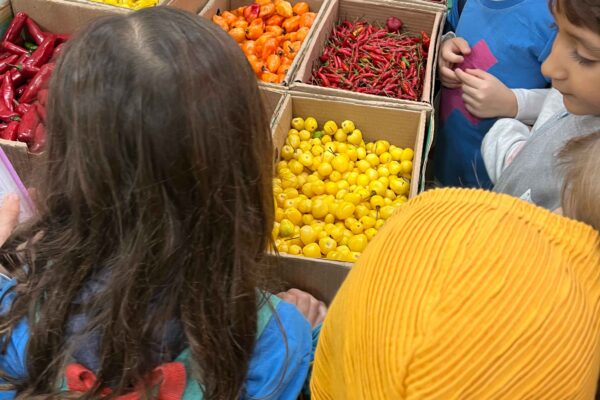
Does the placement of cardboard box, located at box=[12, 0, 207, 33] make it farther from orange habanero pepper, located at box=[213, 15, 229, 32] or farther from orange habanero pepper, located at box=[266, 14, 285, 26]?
orange habanero pepper, located at box=[266, 14, 285, 26]

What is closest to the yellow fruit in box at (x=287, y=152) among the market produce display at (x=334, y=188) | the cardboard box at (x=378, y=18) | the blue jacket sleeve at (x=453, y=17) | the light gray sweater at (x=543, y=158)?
the market produce display at (x=334, y=188)

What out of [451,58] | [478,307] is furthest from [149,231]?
[451,58]

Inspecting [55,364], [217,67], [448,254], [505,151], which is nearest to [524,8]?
[505,151]

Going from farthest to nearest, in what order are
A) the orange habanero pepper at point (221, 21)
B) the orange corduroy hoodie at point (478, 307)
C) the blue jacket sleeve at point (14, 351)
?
the orange habanero pepper at point (221, 21)
the blue jacket sleeve at point (14, 351)
the orange corduroy hoodie at point (478, 307)

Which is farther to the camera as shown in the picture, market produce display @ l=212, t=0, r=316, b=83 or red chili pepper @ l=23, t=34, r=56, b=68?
market produce display @ l=212, t=0, r=316, b=83

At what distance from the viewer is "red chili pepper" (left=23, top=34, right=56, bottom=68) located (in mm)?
2734

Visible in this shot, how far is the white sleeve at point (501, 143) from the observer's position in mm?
1963

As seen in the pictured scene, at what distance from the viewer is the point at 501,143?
6.58 ft

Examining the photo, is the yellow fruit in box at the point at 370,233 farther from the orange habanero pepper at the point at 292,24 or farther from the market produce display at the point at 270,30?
the orange habanero pepper at the point at 292,24

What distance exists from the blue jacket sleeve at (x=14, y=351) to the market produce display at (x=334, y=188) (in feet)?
3.45

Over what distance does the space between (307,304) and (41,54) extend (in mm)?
1898

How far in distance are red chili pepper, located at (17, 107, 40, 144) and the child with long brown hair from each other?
4.26 feet

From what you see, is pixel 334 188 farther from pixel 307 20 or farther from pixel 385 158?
pixel 307 20

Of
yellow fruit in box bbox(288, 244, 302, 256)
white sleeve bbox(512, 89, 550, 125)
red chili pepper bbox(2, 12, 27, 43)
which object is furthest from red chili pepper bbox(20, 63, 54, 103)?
white sleeve bbox(512, 89, 550, 125)
